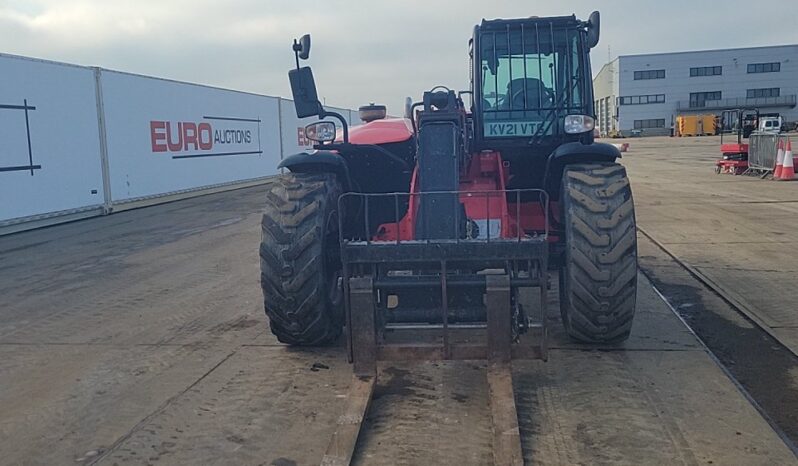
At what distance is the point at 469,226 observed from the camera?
4984 millimetres

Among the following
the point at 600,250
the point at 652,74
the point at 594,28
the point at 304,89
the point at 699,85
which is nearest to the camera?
the point at 600,250

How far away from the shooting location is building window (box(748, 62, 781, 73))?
75500 mm

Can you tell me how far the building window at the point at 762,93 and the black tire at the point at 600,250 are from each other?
267 ft

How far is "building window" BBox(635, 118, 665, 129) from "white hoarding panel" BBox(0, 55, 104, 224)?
71.7 m

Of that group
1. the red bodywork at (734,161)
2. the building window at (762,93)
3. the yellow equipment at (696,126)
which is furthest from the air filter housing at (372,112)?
the building window at (762,93)

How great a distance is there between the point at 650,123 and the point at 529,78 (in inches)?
3065

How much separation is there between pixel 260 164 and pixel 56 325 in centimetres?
1906

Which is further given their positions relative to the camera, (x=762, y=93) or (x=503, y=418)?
(x=762, y=93)

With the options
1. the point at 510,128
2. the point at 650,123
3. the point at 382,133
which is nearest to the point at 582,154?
the point at 510,128

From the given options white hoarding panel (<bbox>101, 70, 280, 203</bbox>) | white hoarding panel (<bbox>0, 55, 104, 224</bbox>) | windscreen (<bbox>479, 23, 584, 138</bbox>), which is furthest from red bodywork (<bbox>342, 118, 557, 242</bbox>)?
white hoarding panel (<bbox>101, 70, 280, 203</bbox>)

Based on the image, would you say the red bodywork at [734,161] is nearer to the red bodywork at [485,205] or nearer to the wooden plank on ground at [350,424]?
the red bodywork at [485,205]

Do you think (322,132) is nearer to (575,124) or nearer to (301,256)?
(301,256)

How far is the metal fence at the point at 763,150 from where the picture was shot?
20.7 m

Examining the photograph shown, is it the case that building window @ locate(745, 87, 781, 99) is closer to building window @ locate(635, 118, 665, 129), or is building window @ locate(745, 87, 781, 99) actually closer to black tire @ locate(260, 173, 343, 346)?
building window @ locate(635, 118, 665, 129)
